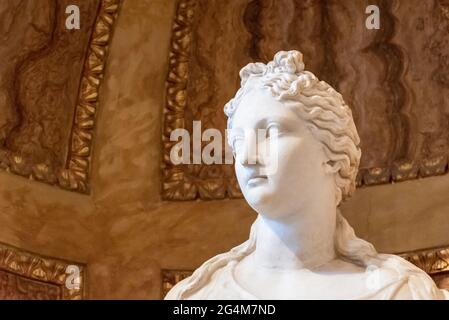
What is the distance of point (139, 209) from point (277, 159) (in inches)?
87.8

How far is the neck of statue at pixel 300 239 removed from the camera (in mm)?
4570

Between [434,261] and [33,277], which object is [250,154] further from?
[33,277]

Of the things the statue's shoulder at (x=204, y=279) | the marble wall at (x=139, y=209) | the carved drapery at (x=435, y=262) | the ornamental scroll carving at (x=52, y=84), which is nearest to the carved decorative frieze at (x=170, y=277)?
the marble wall at (x=139, y=209)

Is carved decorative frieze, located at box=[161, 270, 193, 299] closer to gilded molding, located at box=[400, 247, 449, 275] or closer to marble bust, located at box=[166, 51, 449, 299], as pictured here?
gilded molding, located at box=[400, 247, 449, 275]

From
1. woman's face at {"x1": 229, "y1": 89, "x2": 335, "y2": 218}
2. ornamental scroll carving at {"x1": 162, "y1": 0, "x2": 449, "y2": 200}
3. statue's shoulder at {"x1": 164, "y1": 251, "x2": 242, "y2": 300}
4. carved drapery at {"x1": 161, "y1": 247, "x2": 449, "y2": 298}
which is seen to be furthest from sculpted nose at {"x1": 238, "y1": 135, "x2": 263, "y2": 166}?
ornamental scroll carving at {"x1": 162, "y1": 0, "x2": 449, "y2": 200}

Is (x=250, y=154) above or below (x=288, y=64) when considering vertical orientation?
below

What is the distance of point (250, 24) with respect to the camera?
6.87 metres

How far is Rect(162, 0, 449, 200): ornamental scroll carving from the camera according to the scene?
657 centimetres

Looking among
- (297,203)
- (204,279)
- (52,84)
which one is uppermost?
(52,84)

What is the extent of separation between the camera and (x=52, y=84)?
6730 millimetres

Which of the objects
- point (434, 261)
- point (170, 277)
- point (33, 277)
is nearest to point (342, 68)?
point (434, 261)

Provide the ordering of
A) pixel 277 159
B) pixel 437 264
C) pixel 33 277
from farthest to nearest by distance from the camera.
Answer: pixel 33 277
pixel 437 264
pixel 277 159

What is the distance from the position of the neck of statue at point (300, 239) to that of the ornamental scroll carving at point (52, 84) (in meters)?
2.20
